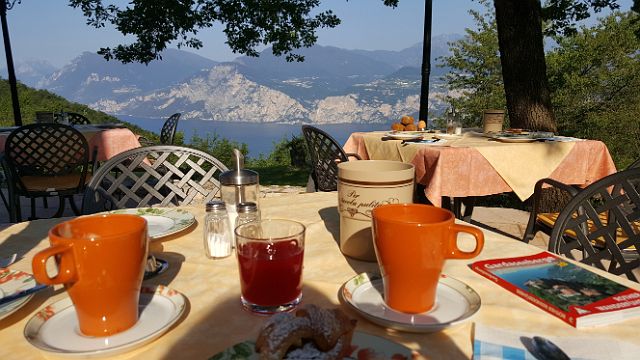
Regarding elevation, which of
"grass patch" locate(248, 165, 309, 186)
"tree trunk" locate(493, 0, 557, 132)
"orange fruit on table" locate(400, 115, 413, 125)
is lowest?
"grass patch" locate(248, 165, 309, 186)

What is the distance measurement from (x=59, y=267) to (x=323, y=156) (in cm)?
317

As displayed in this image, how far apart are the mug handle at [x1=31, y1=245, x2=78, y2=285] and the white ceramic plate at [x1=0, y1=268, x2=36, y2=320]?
0.19 m

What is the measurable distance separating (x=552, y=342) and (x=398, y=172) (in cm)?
37

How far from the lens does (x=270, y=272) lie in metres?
0.65

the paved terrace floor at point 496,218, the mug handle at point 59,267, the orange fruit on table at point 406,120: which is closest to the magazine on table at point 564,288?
the mug handle at point 59,267

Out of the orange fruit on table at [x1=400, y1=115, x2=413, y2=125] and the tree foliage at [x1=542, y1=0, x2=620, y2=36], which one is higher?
the tree foliage at [x1=542, y1=0, x2=620, y2=36]

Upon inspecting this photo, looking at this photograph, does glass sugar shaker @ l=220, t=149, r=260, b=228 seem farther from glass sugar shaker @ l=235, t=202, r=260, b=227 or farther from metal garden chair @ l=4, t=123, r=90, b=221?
metal garden chair @ l=4, t=123, r=90, b=221

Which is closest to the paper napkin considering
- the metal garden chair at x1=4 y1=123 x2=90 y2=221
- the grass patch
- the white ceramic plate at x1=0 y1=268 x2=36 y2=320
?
the white ceramic plate at x1=0 y1=268 x2=36 y2=320

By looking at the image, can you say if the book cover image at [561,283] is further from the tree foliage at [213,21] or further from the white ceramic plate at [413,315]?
the tree foliage at [213,21]

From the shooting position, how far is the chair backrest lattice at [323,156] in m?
3.52

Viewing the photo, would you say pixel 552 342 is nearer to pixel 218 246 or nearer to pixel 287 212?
pixel 218 246

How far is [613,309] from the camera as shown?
65cm

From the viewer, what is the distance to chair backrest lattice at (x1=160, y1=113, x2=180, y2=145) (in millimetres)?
5910

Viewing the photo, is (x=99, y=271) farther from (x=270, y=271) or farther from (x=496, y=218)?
(x=496, y=218)
